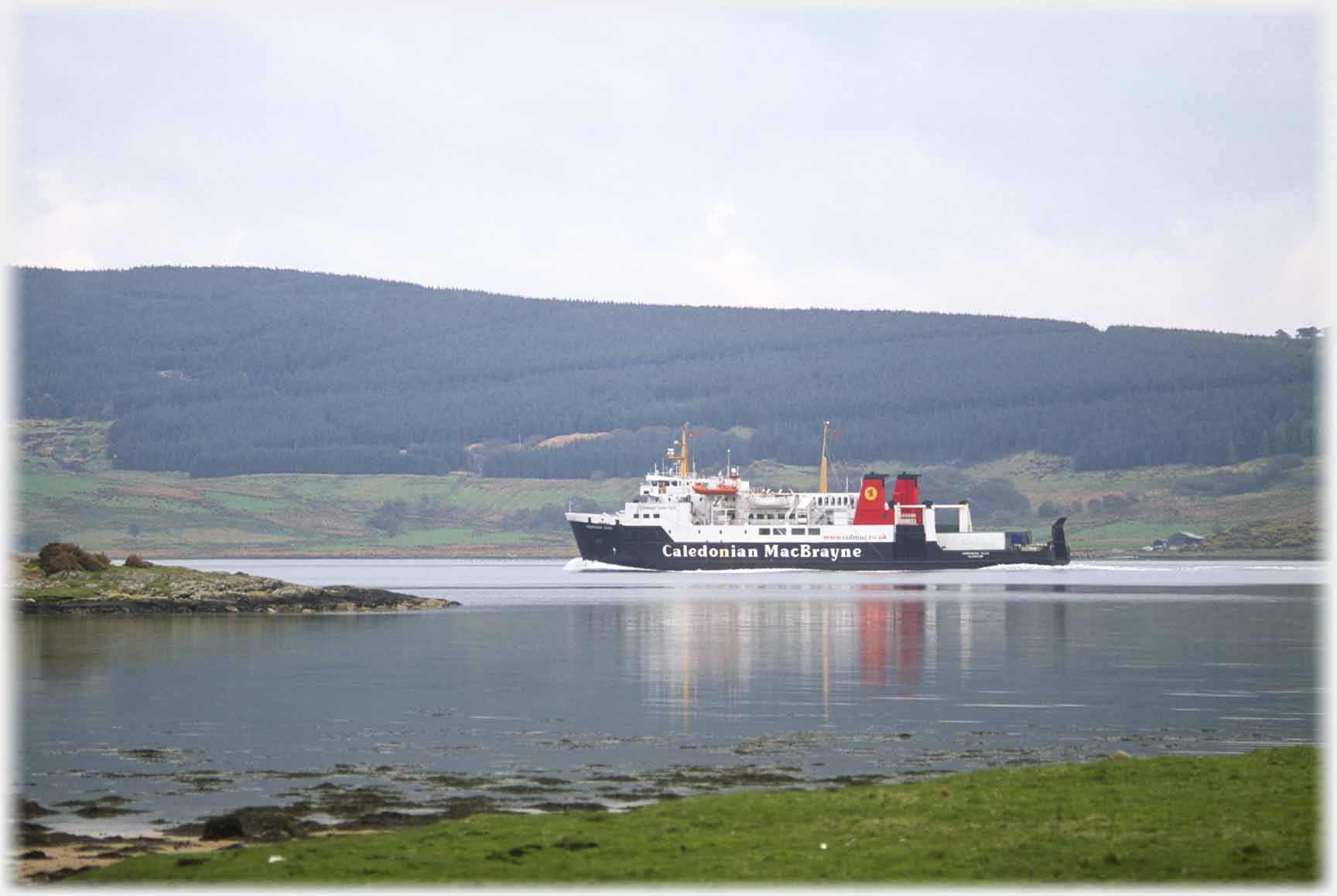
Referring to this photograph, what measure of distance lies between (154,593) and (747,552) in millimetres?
45456

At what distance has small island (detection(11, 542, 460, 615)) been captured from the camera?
56406 millimetres

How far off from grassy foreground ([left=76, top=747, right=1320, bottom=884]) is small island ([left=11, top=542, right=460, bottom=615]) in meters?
41.8

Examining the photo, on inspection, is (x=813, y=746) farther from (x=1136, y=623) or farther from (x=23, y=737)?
(x=1136, y=623)

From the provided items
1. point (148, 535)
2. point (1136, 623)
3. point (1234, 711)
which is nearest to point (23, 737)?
point (1234, 711)

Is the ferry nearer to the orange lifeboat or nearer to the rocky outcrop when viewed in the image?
the orange lifeboat

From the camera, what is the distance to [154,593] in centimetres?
5862

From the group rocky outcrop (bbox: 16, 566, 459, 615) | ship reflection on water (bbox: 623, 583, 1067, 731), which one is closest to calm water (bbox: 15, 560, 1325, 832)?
ship reflection on water (bbox: 623, 583, 1067, 731)

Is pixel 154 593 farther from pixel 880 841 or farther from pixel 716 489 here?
pixel 880 841

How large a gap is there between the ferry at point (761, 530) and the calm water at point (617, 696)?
1444 inches

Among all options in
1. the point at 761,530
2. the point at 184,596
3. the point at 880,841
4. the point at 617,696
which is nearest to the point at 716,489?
the point at 761,530

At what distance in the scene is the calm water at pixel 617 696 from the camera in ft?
70.0

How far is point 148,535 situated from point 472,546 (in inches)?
1452

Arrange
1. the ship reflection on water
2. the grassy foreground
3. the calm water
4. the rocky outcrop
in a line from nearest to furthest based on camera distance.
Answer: the grassy foreground → the calm water → the ship reflection on water → the rocky outcrop

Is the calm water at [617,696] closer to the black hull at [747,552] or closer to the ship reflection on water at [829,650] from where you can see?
the ship reflection on water at [829,650]
